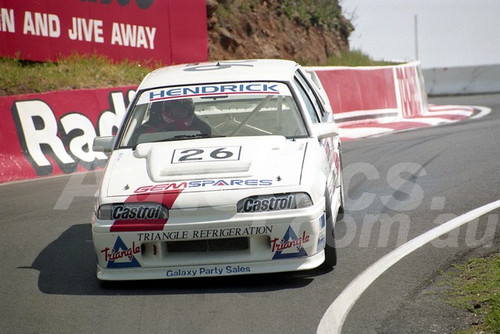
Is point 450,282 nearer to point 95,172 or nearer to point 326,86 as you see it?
point 95,172

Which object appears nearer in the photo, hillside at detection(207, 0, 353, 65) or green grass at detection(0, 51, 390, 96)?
green grass at detection(0, 51, 390, 96)

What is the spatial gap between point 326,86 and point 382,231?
32.6 ft

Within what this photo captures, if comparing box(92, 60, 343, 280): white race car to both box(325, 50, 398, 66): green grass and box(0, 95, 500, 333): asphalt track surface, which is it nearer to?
box(0, 95, 500, 333): asphalt track surface

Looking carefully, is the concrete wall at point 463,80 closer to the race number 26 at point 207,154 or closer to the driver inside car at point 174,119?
the driver inside car at point 174,119

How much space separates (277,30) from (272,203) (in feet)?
58.9

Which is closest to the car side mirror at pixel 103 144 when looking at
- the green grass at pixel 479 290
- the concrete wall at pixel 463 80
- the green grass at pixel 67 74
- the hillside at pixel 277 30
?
the green grass at pixel 479 290

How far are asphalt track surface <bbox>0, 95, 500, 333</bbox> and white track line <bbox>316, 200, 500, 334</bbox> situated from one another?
56 mm

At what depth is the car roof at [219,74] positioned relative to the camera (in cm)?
729

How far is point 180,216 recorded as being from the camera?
5.83 meters

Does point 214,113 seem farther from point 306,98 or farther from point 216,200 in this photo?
point 216,200

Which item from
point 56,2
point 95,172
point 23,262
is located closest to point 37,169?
point 95,172

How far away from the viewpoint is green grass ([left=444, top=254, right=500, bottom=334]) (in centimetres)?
490

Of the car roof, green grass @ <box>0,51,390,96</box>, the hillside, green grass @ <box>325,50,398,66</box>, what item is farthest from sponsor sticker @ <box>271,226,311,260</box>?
green grass @ <box>325,50,398,66</box>

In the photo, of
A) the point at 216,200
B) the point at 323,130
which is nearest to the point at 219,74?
the point at 323,130
